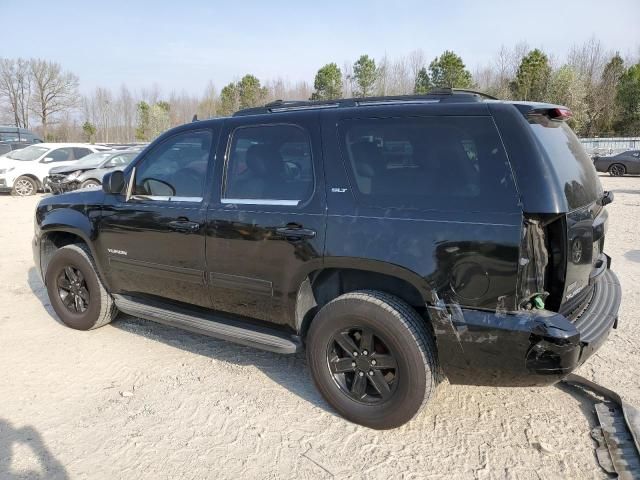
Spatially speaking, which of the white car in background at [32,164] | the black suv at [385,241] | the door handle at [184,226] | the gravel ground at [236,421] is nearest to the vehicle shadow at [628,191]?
the gravel ground at [236,421]

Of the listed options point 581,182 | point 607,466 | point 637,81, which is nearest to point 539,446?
point 607,466

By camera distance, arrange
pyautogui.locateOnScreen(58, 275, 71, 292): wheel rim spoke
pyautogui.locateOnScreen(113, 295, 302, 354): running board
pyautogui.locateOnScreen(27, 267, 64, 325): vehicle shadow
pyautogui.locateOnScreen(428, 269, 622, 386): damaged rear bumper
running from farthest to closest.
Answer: pyautogui.locateOnScreen(27, 267, 64, 325): vehicle shadow < pyautogui.locateOnScreen(58, 275, 71, 292): wheel rim spoke < pyautogui.locateOnScreen(113, 295, 302, 354): running board < pyautogui.locateOnScreen(428, 269, 622, 386): damaged rear bumper

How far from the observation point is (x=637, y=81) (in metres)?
35.1

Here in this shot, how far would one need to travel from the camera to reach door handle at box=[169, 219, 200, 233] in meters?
3.65

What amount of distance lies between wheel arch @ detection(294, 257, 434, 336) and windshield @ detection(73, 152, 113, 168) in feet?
45.2

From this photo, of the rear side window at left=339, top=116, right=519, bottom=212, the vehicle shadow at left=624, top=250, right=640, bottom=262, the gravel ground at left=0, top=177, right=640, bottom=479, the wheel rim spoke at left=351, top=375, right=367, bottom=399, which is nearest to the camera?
the rear side window at left=339, top=116, right=519, bottom=212

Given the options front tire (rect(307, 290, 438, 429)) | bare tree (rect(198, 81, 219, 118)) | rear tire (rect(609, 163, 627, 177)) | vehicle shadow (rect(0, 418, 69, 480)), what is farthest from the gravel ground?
bare tree (rect(198, 81, 219, 118))

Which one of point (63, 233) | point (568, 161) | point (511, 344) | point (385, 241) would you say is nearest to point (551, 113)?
point (568, 161)

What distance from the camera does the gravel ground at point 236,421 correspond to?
2.76 m

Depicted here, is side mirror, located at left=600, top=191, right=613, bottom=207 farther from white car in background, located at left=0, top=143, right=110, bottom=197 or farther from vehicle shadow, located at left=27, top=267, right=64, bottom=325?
white car in background, located at left=0, top=143, right=110, bottom=197

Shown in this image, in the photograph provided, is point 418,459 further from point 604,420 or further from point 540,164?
point 540,164

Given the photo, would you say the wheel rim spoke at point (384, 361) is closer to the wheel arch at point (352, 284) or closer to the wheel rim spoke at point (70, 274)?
the wheel arch at point (352, 284)

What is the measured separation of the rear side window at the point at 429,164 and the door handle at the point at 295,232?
15.1 inches

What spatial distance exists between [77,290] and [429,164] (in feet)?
11.8
